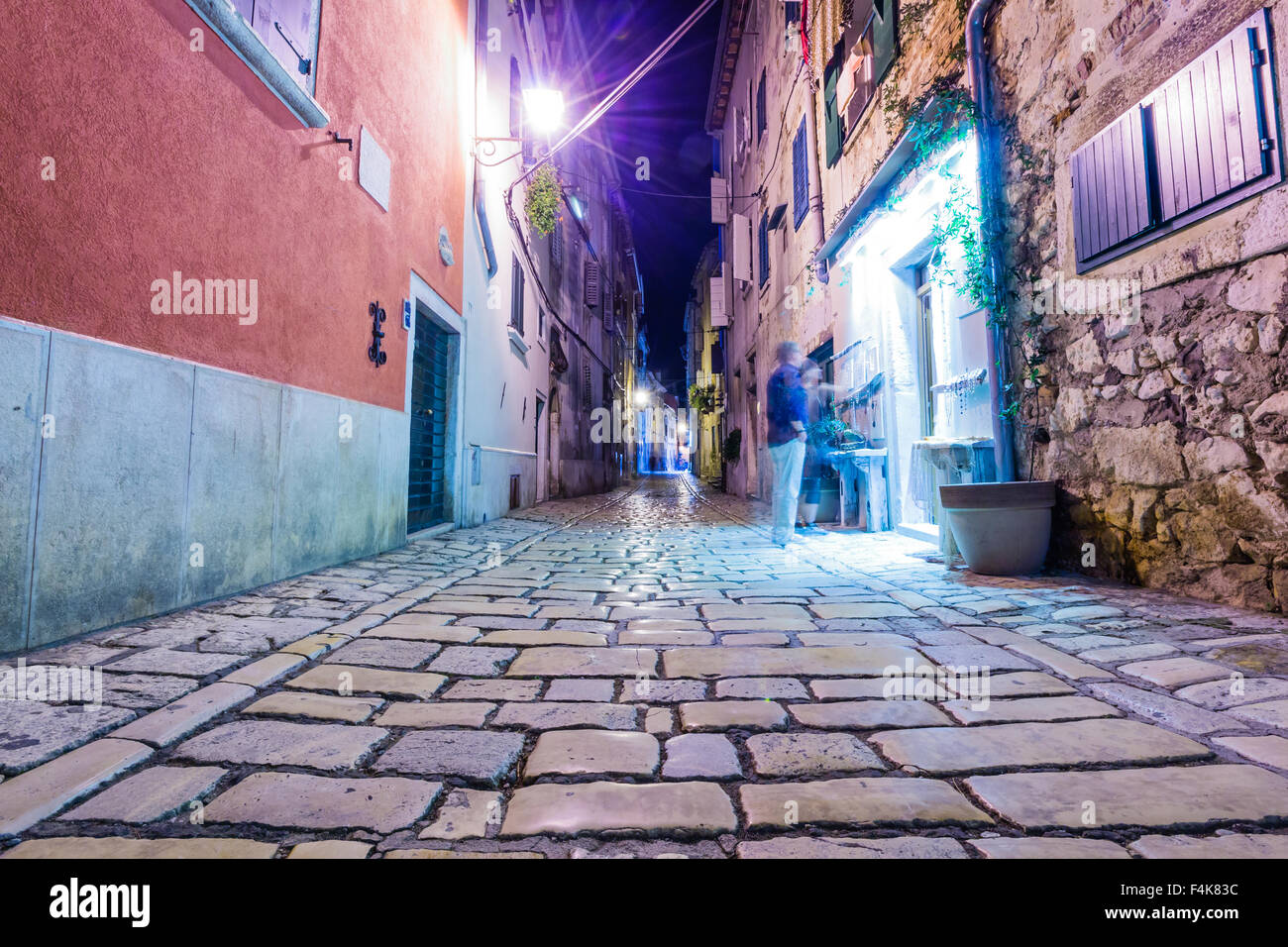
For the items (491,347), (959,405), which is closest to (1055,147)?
(959,405)

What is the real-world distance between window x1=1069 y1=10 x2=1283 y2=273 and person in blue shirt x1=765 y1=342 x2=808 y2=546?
276cm

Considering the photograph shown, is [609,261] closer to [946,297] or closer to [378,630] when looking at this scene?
[946,297]

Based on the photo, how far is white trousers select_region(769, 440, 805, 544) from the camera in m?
6.41

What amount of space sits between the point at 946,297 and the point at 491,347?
6.02 metres

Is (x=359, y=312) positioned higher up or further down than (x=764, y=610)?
higher up

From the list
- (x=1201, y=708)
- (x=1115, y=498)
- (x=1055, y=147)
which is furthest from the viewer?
(x=1055, y=147)

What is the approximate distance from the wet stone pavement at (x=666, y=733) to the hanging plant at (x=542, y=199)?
31.9ft

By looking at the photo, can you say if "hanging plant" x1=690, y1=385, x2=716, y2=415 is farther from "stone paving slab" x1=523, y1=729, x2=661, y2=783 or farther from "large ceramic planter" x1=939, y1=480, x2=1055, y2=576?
"stone paving slab" x1=523, y1=729, x2=661, y2=783

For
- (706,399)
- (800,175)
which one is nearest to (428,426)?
(800,175)

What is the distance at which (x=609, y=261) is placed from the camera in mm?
23047

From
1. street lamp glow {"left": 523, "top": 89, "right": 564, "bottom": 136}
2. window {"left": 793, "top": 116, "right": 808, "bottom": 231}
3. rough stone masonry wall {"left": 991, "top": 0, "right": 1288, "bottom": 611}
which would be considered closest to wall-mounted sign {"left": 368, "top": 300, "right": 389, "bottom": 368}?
street lamp glow {"left": 523, "top": 89, "right": 564, "bottom": 136}

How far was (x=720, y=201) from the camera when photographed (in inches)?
713

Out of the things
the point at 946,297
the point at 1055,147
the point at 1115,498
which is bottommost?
the point at 1115,498

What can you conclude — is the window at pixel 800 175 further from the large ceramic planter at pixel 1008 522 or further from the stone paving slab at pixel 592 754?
the stone paving slab at pixel 592 754
